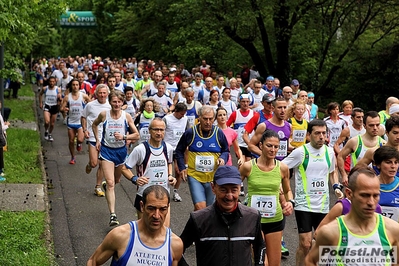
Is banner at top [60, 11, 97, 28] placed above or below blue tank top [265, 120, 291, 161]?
above

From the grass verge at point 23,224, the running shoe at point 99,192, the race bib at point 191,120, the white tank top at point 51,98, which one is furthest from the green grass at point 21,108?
the running shoe at point 99,192

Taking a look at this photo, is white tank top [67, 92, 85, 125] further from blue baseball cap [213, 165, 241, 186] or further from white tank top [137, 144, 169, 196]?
blue baseball cap [213, 165, 241, 186]

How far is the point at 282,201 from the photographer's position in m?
7.14

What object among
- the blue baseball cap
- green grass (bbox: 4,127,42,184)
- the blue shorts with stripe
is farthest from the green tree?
the blue baseball cap

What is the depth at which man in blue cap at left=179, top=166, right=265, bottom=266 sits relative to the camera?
480cm

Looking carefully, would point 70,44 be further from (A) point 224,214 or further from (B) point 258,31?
(A) point 224,214

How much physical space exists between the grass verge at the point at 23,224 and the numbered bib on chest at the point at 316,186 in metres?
2.98

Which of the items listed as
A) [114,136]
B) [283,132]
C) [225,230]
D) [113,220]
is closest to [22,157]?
[114,136]

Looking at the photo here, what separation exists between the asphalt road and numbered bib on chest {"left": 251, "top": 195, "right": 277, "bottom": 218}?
152 centimetres

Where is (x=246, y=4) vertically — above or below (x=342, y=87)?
above

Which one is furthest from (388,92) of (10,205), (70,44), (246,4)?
(70,44)

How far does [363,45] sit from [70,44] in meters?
43.0

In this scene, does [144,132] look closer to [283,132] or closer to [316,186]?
[283,132]

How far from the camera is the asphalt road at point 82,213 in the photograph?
877cm
